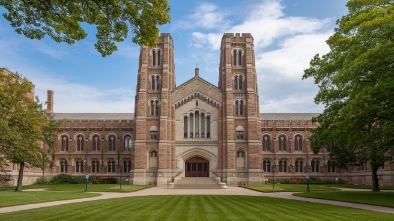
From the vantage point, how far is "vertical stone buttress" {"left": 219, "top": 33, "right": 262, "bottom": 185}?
180 feet

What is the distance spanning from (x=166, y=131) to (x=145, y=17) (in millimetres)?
42388

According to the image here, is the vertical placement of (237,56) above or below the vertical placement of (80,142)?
above

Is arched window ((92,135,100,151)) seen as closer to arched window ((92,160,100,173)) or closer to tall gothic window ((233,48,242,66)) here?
arched window ((92,160,100,173))

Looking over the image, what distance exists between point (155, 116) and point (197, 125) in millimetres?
5836

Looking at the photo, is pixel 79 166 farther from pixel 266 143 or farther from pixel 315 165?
pixel 315 165

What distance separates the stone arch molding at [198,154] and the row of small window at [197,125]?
2.03 m

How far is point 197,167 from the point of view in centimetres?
5697

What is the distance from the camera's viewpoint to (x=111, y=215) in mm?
17219

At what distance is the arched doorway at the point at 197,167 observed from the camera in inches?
2228

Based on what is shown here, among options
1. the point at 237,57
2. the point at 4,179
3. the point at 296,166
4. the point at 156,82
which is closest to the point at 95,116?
the point at 156,82

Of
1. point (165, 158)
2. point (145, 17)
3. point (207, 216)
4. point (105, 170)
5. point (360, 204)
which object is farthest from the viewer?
point (105, 170)

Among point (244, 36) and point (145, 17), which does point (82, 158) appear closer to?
point (244, 36)

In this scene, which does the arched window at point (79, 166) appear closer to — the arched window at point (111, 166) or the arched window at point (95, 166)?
the arched window at point (95, 166)

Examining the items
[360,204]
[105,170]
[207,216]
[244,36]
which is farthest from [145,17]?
[105,170]
